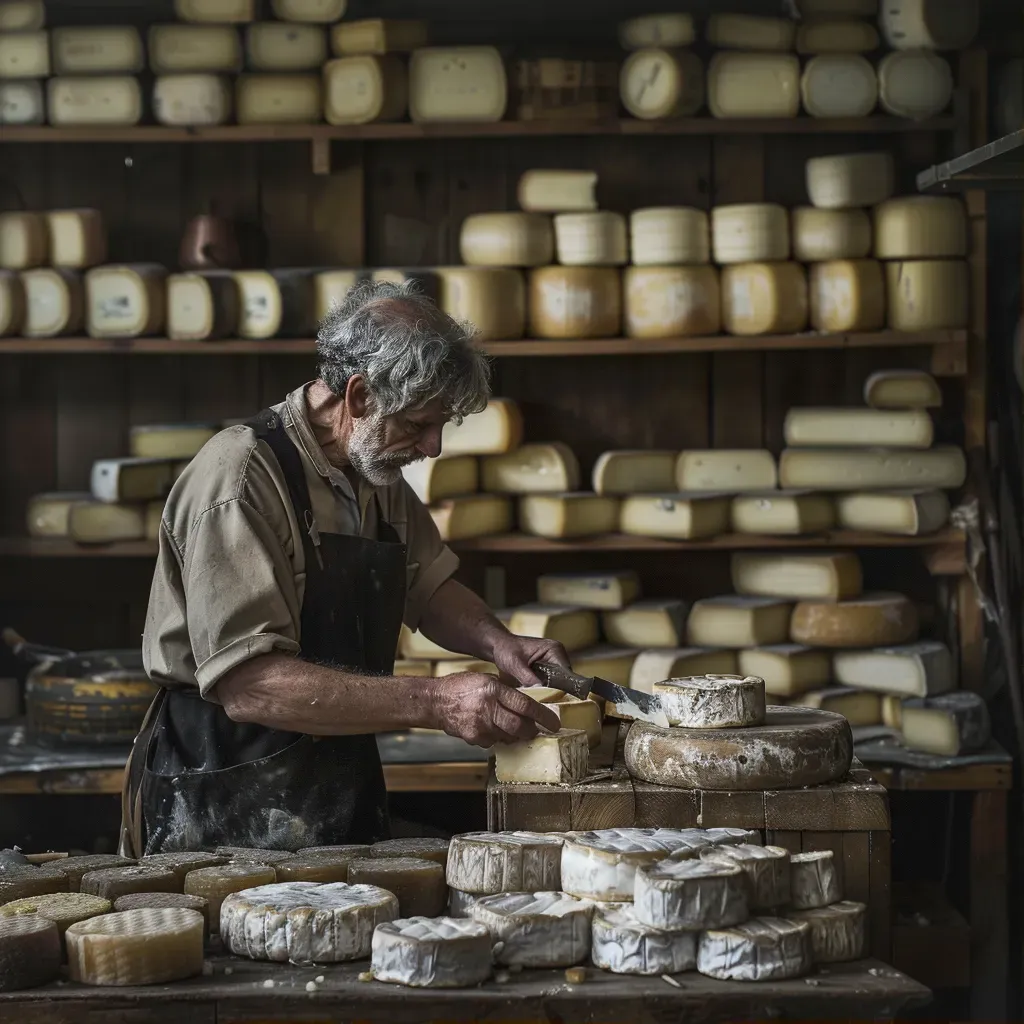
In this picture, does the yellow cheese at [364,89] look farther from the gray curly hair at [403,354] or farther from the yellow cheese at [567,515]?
the gray curly hair at [403,354]

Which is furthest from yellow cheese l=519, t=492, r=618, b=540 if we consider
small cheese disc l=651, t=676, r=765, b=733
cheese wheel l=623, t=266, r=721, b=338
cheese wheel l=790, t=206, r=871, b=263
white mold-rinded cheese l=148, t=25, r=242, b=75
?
small cheese disc l=651, t=676, r=765, b=733

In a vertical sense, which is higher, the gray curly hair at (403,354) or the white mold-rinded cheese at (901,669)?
the gray curly hair at (403,354)

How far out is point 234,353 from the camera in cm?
416

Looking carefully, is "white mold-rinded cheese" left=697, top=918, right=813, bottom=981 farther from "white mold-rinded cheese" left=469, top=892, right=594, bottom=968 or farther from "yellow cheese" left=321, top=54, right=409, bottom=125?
"yellow cheese" left=321, top=54, right=409, bottom=125

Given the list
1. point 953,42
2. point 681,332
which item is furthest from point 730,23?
→ point 681,332

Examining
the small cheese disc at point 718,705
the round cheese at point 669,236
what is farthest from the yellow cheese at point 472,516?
the small cheese disc at point 718,705

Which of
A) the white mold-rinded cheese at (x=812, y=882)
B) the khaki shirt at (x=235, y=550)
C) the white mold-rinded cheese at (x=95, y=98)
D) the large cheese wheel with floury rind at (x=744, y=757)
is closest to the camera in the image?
the white mold-rinded cheese at (x=812, y=882)

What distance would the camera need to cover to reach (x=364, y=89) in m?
3.87

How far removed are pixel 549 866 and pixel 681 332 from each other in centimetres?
226

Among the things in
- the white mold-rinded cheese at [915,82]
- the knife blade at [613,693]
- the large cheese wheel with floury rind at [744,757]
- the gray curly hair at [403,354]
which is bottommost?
the large cheese wheel with floury rind at [744,757]

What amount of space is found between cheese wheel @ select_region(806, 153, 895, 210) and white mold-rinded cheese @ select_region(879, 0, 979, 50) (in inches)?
11.7

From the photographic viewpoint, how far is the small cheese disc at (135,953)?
5.34ft

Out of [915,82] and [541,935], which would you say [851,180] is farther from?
[541,935]

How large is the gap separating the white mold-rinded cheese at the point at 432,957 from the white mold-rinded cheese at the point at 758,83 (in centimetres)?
275
